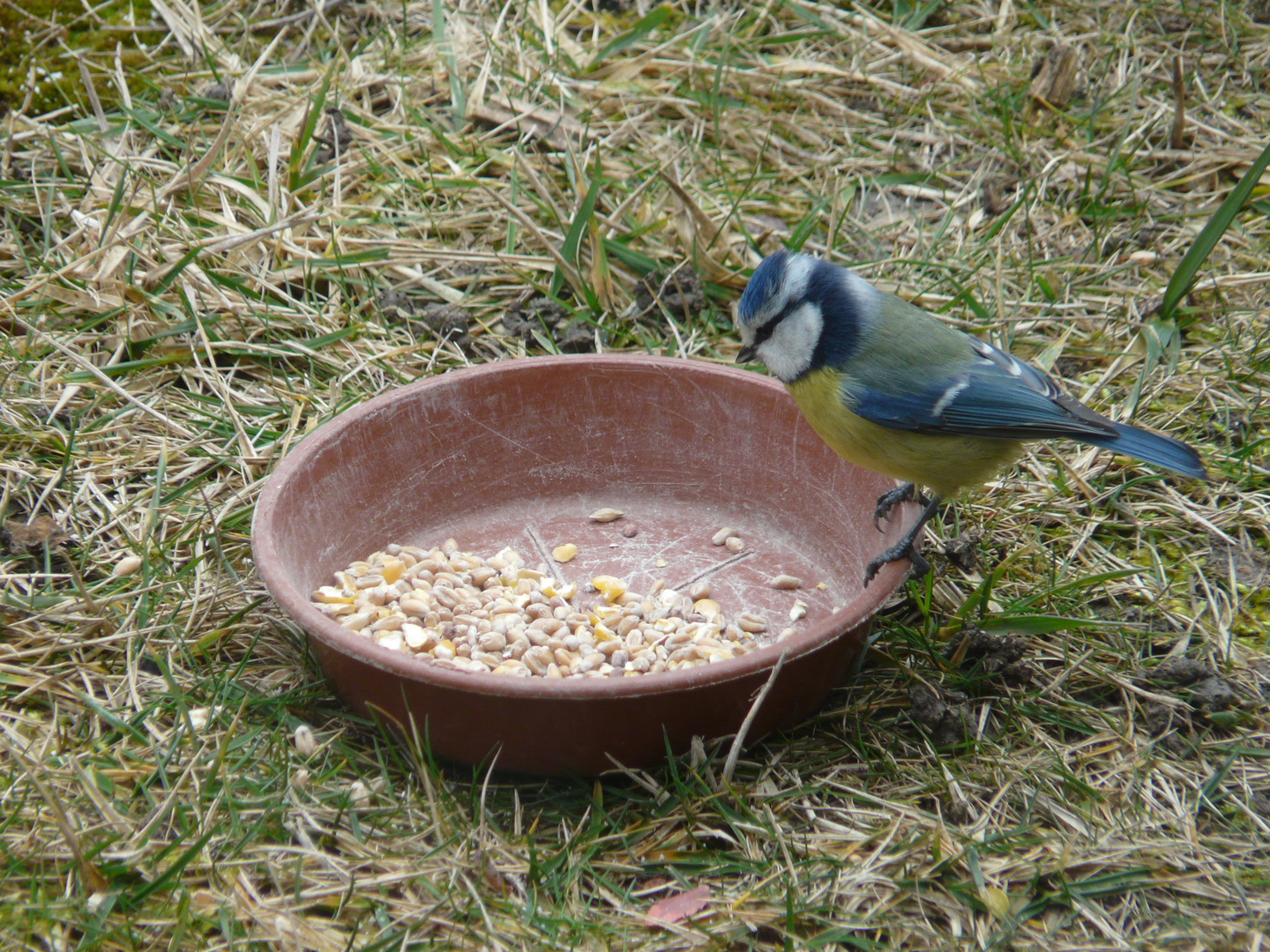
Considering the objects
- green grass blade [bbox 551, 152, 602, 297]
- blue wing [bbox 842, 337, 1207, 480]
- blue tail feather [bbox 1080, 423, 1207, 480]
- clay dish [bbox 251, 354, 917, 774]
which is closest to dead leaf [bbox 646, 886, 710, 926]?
clay dish [bbox 251, 354, 917, 774]

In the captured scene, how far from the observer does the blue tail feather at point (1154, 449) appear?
99.1 inches

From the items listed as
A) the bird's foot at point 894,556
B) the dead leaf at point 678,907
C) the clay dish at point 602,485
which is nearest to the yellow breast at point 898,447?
the clay dish at point 602,485

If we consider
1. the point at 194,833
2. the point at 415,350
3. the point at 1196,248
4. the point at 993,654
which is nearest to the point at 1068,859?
the point at 993,654

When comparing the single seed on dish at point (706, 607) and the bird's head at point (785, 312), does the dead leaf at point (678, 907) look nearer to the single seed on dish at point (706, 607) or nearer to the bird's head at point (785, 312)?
the single seed on dish at point (706, 607)

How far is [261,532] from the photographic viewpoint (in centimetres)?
235

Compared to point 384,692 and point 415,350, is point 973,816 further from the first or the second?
point 415,350

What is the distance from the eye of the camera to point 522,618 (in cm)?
264

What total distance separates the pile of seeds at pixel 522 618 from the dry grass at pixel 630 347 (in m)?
0.23

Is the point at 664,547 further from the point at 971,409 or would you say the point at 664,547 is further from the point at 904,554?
the point at 971,409

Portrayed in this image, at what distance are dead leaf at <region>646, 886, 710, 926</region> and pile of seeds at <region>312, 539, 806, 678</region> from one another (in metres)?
0.54

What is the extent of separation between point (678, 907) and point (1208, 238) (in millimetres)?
2686

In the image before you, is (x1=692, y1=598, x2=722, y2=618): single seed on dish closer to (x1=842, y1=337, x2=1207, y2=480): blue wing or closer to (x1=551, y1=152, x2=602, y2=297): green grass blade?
(x1=842, y1=337, x2=1207, y2=480): blue wing

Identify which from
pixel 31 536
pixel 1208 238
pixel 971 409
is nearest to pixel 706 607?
pixel 971 409

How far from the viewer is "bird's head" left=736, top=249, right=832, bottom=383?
2648mm
